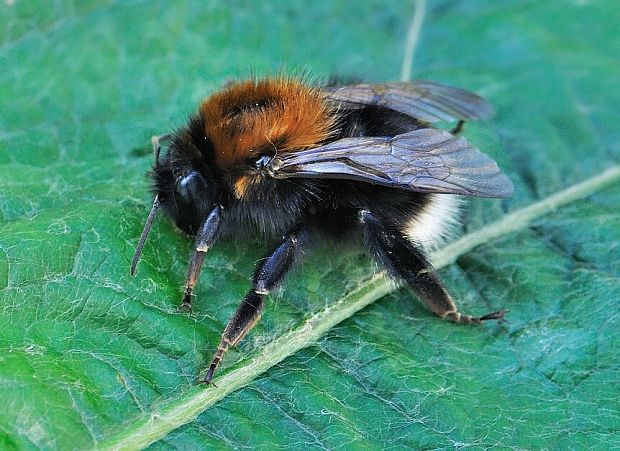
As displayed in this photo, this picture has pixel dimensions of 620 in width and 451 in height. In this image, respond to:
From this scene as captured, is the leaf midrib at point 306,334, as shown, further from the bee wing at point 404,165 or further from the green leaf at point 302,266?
the bee wing at point 404,165

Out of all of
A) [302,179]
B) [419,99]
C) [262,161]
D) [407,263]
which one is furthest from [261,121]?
[419,99]

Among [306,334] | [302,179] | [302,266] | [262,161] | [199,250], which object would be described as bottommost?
[306,334]

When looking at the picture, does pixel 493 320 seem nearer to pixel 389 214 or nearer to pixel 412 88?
pixel 389 214

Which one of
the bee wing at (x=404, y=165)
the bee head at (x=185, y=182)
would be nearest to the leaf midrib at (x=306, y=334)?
the bee wing at (x=404, y=165)

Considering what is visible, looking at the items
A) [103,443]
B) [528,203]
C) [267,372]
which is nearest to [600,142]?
[528,203]

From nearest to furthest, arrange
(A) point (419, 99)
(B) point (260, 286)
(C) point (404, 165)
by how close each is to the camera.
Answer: (B) point (260, 286)
(C) point (404, 165)
(A) point (419, 99)

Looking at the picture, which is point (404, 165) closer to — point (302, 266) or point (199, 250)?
point (302, 266)

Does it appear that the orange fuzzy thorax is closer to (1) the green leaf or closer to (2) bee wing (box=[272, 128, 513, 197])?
(2) bee wing (box=[272, 128, 513, 197])
